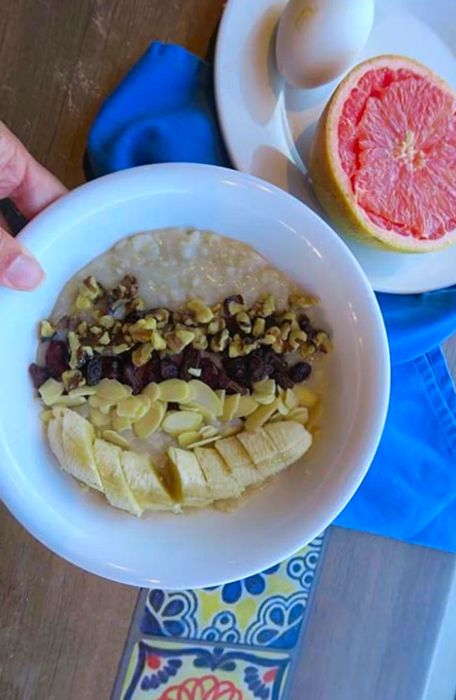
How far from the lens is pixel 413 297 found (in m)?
0.89

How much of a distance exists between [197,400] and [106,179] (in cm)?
22

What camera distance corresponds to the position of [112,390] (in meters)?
0.75

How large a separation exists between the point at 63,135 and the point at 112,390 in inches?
10.9

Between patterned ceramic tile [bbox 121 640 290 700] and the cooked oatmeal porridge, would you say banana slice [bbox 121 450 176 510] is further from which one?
patterned ceramic tile [bbox 121 640 290 700]

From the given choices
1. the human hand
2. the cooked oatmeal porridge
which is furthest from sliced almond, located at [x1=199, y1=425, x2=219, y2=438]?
the human hand

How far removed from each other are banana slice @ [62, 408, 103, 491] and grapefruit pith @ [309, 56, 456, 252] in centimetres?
32

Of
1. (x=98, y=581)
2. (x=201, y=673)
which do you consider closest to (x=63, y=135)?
(x=98, y=581)

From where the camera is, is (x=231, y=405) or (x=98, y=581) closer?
(x=231, y=405)

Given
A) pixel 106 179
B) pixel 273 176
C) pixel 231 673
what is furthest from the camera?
pixel 231 673

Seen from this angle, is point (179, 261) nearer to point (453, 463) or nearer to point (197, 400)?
Answer: point (197, 400)

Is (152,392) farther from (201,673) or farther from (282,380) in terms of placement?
(201,673)

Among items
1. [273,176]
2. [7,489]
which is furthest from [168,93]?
[7,489]

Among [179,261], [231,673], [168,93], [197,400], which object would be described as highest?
[168,93]

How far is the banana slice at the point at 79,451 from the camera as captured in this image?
0.73m
